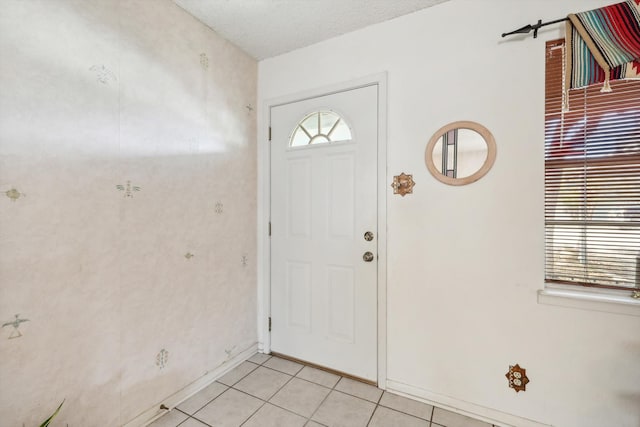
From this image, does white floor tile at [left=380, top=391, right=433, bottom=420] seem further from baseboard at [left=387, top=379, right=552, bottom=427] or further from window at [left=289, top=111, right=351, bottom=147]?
window at [left=289, top=111, right=351, bottom=147]

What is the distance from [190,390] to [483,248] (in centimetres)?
204

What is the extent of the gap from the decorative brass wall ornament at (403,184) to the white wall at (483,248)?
1.6 inches

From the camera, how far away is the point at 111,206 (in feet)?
4.71

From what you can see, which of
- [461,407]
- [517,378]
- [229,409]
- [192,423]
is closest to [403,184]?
[517,378]

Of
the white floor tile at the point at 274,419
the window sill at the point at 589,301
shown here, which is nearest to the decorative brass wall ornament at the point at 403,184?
the window sill at the point at 589,301

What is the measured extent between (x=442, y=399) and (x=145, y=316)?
6.01 feet

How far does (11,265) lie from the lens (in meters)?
1.12

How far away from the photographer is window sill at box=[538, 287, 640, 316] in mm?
1321

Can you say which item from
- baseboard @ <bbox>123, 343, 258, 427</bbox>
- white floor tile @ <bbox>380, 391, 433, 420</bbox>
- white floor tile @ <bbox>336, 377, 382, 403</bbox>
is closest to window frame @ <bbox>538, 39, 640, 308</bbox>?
white floor tile @ <bbox>380, 391, 433, 420</bbox>

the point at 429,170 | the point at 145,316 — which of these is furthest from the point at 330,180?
the point at 145,316

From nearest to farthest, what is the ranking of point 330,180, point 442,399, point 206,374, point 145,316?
point 145,316
point 442,399
point 206,374
point 330,180

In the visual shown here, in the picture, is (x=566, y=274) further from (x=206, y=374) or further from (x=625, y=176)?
(x=206, y=374)

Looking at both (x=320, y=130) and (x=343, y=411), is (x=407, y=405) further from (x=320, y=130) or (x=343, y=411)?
(x=320, y=130)

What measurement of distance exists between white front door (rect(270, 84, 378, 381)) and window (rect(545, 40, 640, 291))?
97 centimetres
